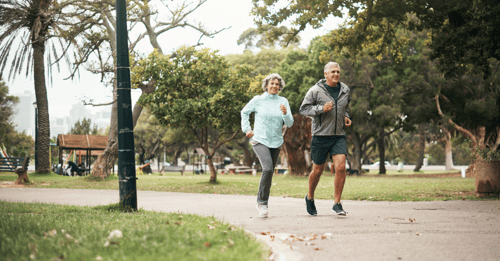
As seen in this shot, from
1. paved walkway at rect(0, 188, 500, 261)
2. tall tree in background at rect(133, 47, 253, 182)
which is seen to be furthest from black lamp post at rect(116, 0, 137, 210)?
tall tree in background at rect(133, 47, 253, 182)

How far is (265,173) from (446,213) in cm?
279

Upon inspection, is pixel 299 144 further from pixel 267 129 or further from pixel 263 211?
pixel 263 211

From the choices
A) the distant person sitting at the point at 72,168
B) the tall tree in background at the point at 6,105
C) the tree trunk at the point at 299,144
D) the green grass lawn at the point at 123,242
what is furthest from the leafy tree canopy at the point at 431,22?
the tall tree in background at the point at 6,105

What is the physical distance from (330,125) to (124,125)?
289cm

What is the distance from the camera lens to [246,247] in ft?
11.5

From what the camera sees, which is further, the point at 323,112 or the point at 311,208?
the point at 311,208

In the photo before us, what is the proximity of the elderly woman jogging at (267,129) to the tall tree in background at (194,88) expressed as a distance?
7.94 metres

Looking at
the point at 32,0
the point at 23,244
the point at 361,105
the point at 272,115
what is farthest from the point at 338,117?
the point at 361,105

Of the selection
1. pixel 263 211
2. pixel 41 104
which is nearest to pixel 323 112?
pixel 263 211

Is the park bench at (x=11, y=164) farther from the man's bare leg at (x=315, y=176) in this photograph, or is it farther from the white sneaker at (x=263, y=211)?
the man's bare leg at (x=315, y=176)

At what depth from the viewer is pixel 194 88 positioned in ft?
49.6

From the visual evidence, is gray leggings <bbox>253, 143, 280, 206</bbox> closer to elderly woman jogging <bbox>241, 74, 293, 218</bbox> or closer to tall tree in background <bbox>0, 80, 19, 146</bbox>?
elderly woman jogging <bbox>241, 74, 293, 218</bbox>

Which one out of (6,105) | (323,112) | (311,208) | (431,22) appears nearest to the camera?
(323,112)

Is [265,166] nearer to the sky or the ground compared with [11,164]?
nearer to the sky
